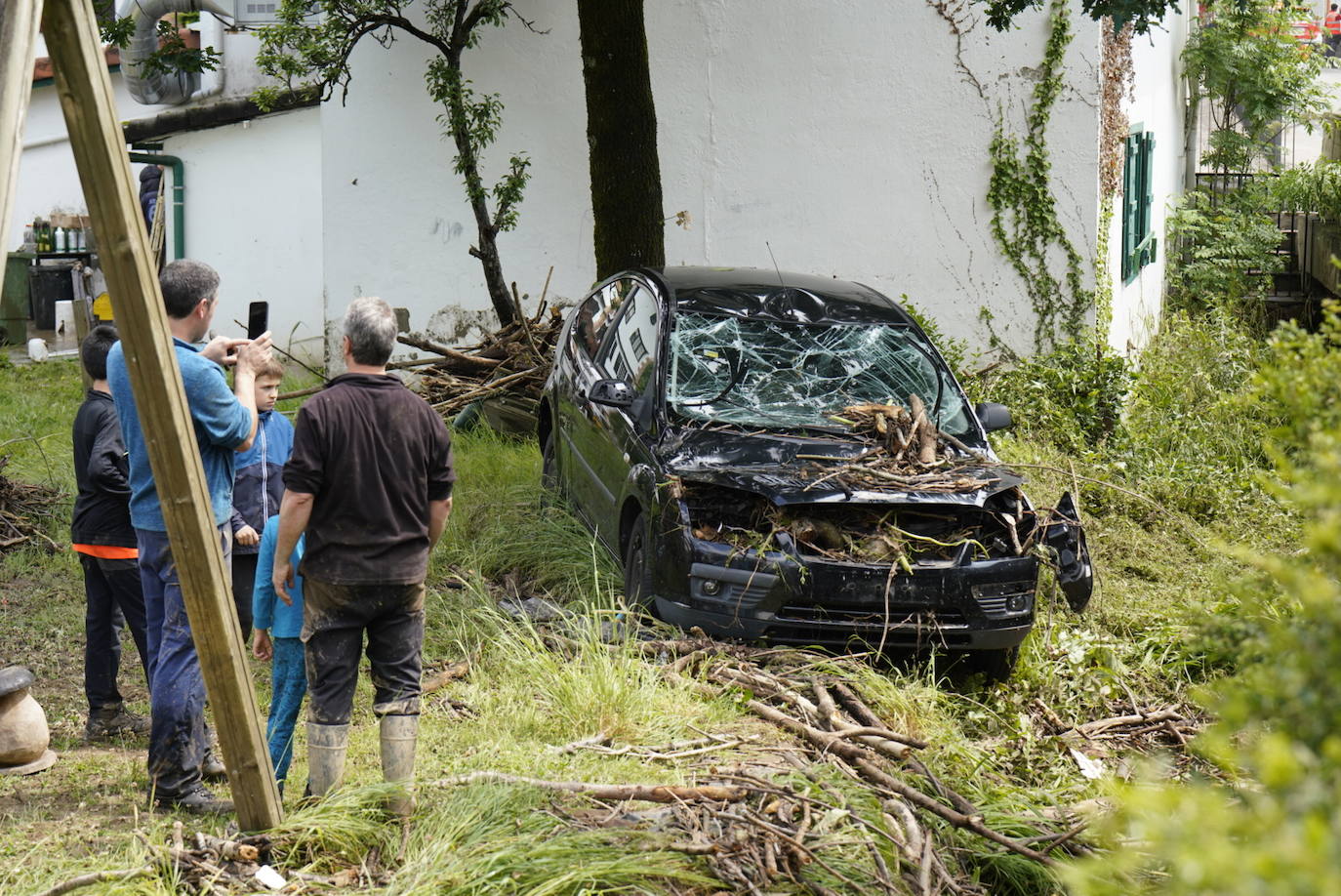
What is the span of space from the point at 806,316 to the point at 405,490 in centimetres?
362

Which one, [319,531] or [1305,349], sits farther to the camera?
[319,531]

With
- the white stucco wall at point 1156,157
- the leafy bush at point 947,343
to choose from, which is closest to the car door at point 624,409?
the leafy bush at point 947,343

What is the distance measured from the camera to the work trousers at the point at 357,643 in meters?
4.22

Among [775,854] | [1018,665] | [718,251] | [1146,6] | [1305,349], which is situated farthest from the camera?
[718,251]

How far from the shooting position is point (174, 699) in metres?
4.55

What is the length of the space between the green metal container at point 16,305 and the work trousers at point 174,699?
1602cm

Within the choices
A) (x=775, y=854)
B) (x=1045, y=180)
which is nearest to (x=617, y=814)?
(x=775, y=854)

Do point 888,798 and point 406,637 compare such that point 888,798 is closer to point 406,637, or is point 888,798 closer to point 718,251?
point 406,637

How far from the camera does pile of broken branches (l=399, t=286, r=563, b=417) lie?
37.6 ft

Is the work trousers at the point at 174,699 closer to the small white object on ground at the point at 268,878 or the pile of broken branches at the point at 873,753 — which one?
the small white object on ground at the point at 268,878

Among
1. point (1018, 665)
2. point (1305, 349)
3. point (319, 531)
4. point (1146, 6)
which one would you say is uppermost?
point (1146, 6)

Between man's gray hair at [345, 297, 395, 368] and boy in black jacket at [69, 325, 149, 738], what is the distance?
1.57 metres

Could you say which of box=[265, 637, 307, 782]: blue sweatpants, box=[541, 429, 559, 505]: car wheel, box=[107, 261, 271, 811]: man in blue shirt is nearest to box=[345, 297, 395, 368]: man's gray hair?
box=[107, 261, 271, 811]: man in blue shirt

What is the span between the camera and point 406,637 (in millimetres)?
4344
